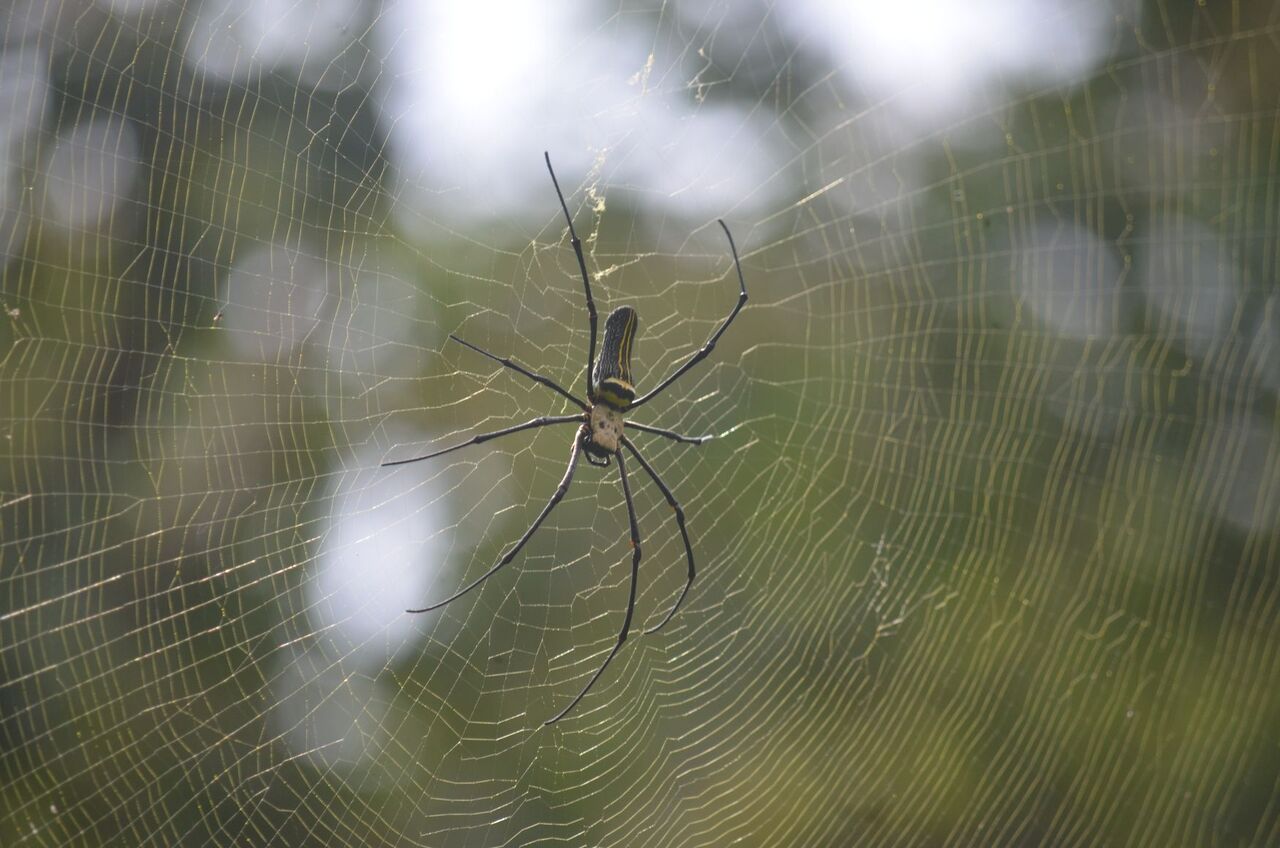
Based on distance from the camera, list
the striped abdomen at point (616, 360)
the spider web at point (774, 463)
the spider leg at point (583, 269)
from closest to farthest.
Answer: the spider leg at point (583, 269) → the striped abdomen at point (616, 360) → the spider web at point (774, 463)

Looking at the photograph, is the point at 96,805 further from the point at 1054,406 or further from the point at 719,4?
the point at 1054,406

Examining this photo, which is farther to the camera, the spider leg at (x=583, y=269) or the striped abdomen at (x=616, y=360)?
the striped abdomen at (x=616, y=360)

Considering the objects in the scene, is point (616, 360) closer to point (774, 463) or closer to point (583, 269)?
point (583, 269)

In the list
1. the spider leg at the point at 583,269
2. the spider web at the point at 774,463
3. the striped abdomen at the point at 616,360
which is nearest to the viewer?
the spider leg at the point at 583,269

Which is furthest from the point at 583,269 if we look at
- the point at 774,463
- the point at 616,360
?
the point at 774,463

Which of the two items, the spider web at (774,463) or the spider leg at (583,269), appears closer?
the spider leg at (583,269)
